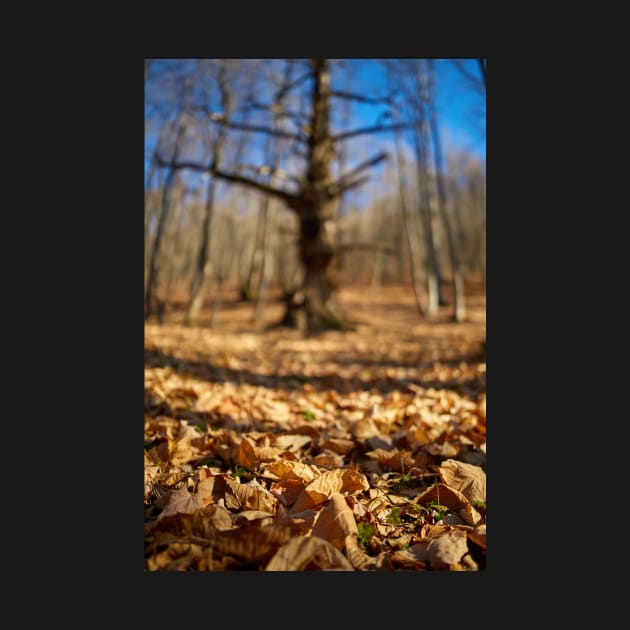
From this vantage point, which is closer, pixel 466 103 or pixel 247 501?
pixel 247 501

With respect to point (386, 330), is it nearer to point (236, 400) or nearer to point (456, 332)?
point (456, 332)

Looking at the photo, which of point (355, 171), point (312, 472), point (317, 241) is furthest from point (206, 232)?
point (312, 472)

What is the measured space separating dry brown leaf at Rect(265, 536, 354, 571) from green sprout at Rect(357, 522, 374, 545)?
5.2 inches

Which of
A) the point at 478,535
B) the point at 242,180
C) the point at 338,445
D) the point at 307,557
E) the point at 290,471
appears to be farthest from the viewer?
the point at 242,180

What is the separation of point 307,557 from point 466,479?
A: 0.91 metres

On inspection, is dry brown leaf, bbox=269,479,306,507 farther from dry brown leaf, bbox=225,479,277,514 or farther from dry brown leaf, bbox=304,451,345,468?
dry brown leaf, bbox=304,451,345,468

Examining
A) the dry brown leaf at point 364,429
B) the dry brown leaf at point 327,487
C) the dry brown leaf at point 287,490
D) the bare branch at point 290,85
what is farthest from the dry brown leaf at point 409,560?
the bare branch at point 290,85

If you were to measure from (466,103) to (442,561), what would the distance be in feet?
11.5

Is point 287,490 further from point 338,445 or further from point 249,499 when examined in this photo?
point 338,445

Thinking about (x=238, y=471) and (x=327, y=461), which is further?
(x=327, y=461)

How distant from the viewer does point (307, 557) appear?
4.49ft

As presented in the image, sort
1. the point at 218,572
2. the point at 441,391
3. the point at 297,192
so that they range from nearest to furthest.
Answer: the point at 218,572
the point at 441,391
the point at 297,192

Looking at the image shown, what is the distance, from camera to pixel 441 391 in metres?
3.89

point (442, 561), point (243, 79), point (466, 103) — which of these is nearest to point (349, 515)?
point (442, 561)
